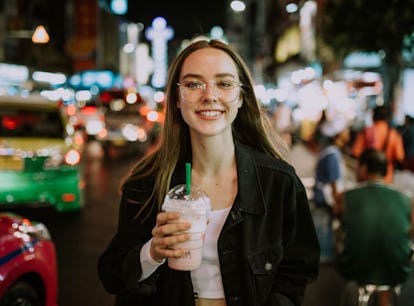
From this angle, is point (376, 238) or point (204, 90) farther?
point (376, 238)

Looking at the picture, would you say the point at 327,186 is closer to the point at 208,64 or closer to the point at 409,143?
the point at 409,143

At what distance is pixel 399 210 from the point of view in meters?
4.25

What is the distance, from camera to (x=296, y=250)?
2.46 metres

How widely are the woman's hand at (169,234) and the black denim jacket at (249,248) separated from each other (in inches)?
10.5

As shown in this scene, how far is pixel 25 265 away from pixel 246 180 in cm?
227

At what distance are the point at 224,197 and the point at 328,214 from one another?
516cm

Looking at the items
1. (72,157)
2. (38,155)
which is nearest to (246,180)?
(38,155)

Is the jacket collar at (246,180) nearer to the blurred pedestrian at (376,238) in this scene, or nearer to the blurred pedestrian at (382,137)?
the blurred pedestrian at (376,238)

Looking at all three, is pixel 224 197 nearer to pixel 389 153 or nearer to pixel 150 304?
pixel 150 304

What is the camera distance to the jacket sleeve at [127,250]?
233cm

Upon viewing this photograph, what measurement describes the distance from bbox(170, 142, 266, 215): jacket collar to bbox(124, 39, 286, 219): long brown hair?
0.05 metres

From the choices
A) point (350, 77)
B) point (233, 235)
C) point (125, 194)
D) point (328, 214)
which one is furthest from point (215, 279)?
point (350, 77)

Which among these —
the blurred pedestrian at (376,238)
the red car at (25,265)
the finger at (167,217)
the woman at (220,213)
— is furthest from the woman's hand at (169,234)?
the blurred pedestrian at (376,238)

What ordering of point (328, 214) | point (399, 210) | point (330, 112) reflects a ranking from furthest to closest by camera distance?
point (330, 112) < point (328, 214) < point (399, 210)
